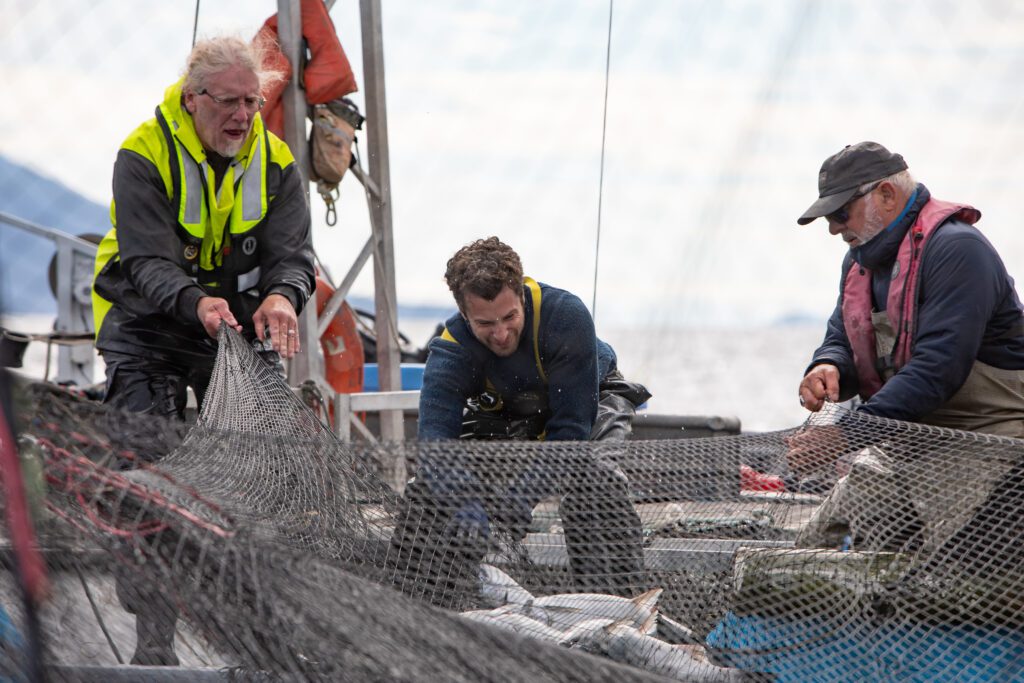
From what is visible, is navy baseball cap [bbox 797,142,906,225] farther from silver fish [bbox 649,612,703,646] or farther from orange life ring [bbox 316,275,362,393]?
orange life ring [bbox 316,275,362,393]

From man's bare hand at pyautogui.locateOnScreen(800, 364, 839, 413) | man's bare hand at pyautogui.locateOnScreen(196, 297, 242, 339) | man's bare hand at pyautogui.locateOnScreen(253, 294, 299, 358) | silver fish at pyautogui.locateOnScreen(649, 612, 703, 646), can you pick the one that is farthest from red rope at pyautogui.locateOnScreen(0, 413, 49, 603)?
man's bare hand at pyautogui.locateOnScreen(800, 364, 839, 413)

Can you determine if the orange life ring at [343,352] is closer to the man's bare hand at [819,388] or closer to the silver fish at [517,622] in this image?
the man's bare hand at [819,388]

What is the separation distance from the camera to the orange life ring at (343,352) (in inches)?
198

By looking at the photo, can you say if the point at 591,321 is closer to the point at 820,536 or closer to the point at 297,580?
the point at 820,536

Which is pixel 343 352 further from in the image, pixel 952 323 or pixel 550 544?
pixel 952 323

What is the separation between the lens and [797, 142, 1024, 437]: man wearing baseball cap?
2400mm

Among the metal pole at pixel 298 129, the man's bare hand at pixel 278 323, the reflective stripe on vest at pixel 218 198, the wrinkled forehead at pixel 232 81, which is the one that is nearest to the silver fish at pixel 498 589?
the man's bare hand at pixel 278 323

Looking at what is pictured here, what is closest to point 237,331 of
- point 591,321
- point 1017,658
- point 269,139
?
point 269,139

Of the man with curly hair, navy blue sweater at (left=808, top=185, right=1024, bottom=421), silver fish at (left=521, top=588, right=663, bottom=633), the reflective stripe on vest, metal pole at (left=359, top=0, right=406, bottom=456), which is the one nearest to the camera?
silver fish at (left=521, top=588, right=663, bottom=633)

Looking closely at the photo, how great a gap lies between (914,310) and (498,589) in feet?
3.49

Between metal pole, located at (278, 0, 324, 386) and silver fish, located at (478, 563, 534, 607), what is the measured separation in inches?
91.2

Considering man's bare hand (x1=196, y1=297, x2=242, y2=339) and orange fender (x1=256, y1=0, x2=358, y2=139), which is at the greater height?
orange fender (x1=256, y1=0, x2=358, y2=139)

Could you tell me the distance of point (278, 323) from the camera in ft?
8.80

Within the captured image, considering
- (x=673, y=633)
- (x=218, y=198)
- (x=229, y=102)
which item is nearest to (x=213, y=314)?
(x=218, y=198)
